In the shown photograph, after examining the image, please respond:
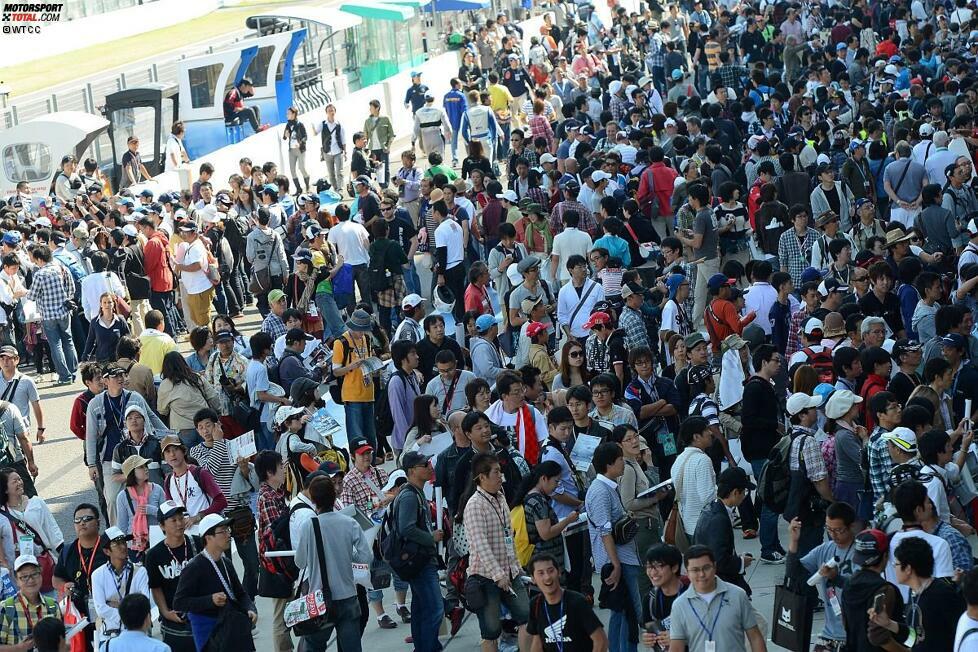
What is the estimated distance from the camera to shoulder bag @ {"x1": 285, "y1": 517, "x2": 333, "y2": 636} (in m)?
8.48

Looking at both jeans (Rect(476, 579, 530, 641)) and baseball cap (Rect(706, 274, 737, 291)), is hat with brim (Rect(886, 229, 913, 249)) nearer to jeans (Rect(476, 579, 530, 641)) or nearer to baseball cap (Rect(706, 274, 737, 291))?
baseball cap (Rect(706, 274, 737, 291))

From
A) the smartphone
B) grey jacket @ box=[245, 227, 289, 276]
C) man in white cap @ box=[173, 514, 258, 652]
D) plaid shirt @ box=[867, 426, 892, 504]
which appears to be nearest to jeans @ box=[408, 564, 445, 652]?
man in white cap @ box=[173, 514, 258, 652]

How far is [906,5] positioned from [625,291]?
23232 mm

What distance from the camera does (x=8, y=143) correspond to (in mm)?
29172

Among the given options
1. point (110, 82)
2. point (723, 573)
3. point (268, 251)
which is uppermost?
point (723, 573)

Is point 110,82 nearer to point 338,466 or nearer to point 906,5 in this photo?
point 906,5

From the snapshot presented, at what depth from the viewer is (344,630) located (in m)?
8.63

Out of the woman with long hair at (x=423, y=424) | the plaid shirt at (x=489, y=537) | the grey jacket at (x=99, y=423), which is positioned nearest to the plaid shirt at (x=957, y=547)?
the plaid shirt at (x=489, y=537)

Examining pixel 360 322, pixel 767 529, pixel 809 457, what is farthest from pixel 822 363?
pixel 360 322

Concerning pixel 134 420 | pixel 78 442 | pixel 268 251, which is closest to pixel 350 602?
pixel 134 420

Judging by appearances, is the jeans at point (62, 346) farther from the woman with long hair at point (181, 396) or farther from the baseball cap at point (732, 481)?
the baseball cap at point (732, 481)

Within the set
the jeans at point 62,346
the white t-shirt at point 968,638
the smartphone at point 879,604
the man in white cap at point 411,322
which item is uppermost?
the white t-shirt at point 968,638

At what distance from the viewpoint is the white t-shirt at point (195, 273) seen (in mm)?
16938

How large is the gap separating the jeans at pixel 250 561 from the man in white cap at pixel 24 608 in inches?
55.9
